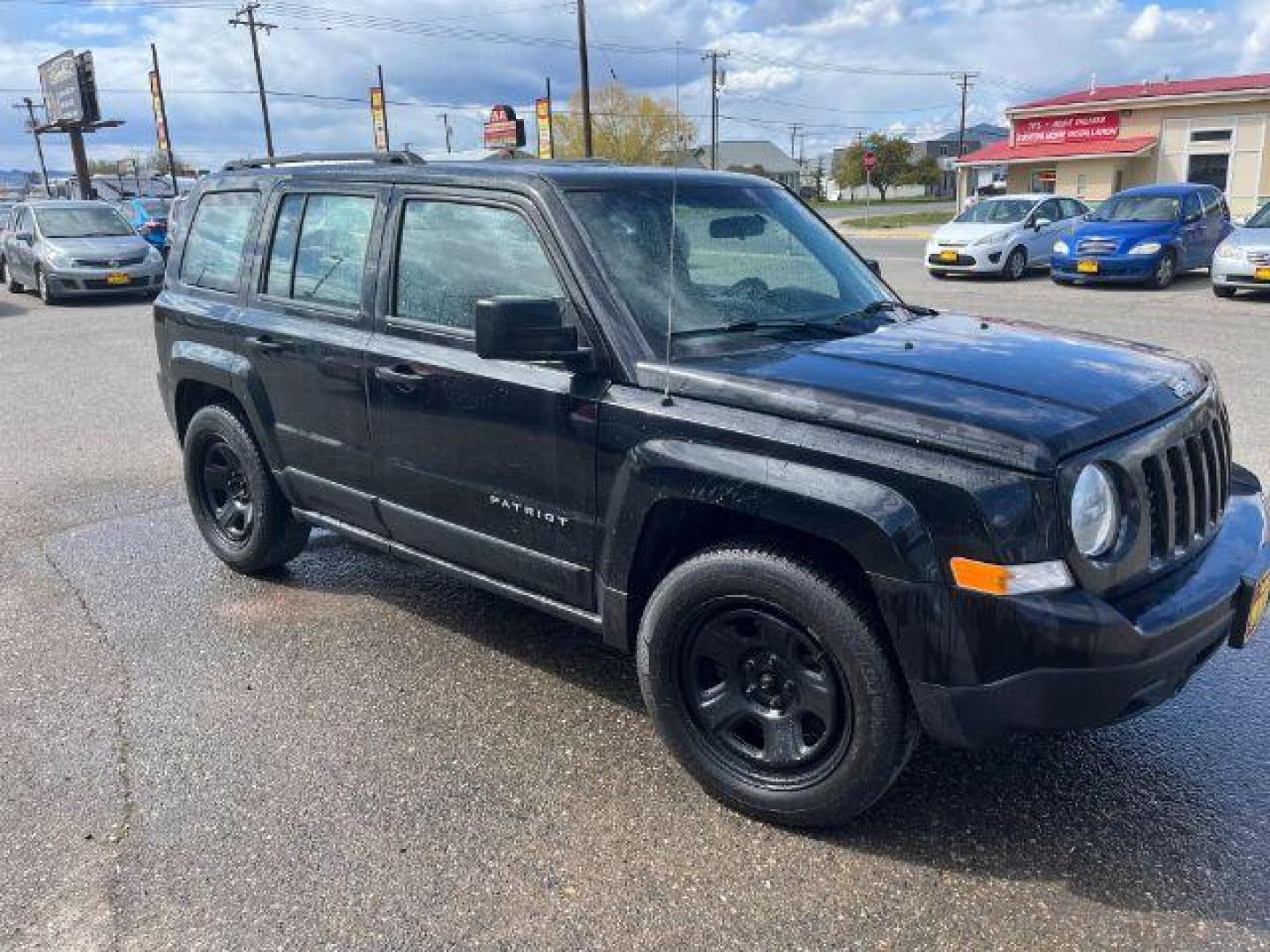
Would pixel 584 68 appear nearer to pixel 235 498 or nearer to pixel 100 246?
pixel 100 246

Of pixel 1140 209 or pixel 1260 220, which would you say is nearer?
pixel 1260 220

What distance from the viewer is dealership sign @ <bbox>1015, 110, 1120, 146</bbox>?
42.1 metres

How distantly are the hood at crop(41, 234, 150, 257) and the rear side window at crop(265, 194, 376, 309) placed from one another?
15.3m

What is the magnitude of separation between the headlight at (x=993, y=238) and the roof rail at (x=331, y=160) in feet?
52.3

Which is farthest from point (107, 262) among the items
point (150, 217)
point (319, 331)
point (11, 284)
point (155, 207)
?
point (319, 331)

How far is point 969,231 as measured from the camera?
19.3 meters

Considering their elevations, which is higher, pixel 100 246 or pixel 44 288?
pixel 100 246

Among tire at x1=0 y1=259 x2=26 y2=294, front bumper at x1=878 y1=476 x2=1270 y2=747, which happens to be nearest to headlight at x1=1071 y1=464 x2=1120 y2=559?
front bumper at x1=878 y1=476 x2=1270 y2=747

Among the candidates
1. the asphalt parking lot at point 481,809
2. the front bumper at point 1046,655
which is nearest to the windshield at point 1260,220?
the asphalt parking lot at point 481,809

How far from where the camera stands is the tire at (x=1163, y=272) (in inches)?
648

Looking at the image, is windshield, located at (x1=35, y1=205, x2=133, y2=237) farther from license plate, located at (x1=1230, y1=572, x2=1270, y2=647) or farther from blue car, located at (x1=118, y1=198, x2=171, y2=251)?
license plate, located at (x1=1230, y1=572, x2=1270, y2=647)

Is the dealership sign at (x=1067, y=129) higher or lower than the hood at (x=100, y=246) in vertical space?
higher

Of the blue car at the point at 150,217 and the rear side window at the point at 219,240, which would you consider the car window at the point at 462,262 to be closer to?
the rear side window at the point at 219,240

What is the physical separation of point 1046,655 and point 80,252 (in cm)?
1882
